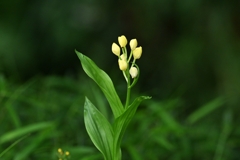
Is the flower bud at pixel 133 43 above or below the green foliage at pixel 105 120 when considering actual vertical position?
above

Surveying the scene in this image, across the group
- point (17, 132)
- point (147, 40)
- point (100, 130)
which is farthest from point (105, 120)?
point (147, 40)

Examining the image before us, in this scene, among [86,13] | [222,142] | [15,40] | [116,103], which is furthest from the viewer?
[86,13]

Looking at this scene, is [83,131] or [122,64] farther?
[83,131]

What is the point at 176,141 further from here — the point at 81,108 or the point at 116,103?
the point at 116,103

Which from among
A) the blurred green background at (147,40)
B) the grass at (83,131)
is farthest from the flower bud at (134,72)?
the blurred green background at (147,40)

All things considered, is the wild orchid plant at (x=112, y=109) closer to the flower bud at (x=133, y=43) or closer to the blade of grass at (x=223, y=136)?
the flower bud at (x=133, y=43)

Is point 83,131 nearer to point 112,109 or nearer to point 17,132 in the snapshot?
point 17,132

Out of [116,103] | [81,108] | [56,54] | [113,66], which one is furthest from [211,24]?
[116,103]
